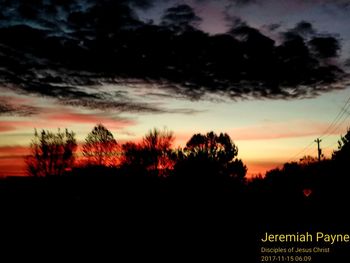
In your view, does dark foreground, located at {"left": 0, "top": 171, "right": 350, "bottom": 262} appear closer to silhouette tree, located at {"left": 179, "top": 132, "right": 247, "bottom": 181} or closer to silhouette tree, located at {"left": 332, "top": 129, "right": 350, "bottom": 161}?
silhouette tree, located at {"left": 332, "top": 129, "right": 350, "bottom": 161}

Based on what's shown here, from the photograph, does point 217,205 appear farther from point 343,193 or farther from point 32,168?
point 32,168

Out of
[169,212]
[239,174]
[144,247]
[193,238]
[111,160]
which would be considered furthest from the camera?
[239,174]

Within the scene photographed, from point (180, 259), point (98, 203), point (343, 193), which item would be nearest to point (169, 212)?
point (98, 203)

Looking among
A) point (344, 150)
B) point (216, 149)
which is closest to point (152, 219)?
point (344, 150)

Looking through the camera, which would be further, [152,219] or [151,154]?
[151,154]

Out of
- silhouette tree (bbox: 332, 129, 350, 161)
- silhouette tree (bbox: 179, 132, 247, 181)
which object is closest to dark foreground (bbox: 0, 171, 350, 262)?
silhouette tree (bbox: 332, 129, 350, 161)

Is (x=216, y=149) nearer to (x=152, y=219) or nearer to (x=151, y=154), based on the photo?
(x=151, y=154)

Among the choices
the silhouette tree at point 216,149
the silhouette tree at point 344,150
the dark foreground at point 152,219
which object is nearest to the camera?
the dark foreground at point 152,219

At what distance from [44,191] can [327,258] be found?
30699 mm

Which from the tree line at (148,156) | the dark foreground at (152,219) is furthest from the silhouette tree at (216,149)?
the dark foreground at (152,219)

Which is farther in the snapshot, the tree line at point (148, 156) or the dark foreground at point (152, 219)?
the tree line at point (148, 156)

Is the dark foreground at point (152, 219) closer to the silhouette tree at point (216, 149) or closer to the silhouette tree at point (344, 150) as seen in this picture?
the silhouette tree at point (344, 150)

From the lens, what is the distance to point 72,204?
104 feet

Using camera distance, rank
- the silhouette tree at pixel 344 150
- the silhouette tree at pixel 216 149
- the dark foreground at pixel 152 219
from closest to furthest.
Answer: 1. the dark foreground at pixel 152 219
2. the silhouette tree at pixel 344 150
3. the silhouette tree at pixel 216 149
